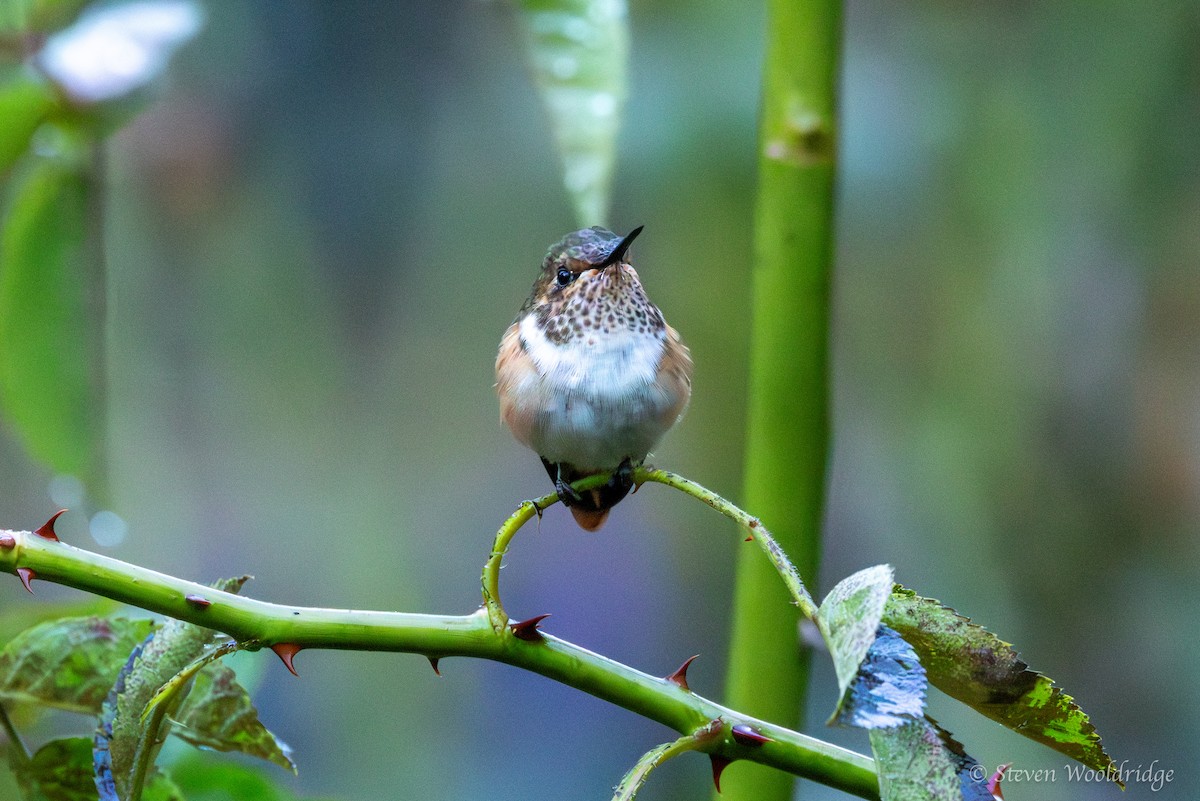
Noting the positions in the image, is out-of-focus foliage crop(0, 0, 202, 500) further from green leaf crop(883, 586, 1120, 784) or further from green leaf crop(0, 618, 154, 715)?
green leaf crop(883, 586, 1120, 784)

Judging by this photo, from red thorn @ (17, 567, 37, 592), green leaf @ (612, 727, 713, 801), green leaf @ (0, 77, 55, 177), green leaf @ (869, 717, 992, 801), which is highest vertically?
green leaf @ (0, 77, 55, 177)

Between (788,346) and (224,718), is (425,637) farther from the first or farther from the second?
(788,346)

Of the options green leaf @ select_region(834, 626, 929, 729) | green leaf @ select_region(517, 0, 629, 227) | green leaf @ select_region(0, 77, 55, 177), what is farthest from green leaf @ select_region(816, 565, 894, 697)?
green leaf @ select_region(0, 77, 55, 177)

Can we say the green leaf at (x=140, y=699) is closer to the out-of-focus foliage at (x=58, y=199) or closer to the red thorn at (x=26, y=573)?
the red thorn at (x=26, y=573)

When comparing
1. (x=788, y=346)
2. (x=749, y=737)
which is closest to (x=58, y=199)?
(x=788, y=346)

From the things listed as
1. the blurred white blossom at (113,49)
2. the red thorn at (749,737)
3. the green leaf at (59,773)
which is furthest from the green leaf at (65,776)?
the blurred white blossom at (113,49)

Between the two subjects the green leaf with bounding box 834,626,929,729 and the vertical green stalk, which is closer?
the green leaf with bounding box 834,626,929,729
